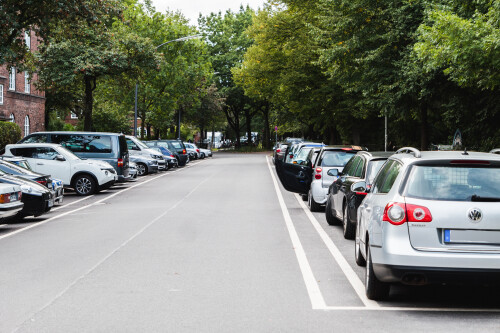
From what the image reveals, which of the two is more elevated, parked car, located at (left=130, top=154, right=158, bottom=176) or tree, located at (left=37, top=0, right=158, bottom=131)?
tree, located at (left=37, top=0, right=158, bottom=131)

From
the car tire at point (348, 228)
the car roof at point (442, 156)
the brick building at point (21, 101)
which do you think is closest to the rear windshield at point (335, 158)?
the car tire at point (348, 228)

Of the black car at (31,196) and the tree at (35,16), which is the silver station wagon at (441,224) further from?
the tree at (35,16)

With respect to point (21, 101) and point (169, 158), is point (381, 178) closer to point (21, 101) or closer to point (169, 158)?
point (169, 158)

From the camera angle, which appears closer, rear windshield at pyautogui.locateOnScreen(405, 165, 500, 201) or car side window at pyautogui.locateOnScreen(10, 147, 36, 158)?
rear windshield at pyautogui.locateOnScreen(405, 165, 500, 201)

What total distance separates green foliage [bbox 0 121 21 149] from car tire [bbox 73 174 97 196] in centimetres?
1783

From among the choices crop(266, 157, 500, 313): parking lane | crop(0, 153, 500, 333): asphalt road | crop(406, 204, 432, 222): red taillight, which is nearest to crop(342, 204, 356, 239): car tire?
crop(0, 153, 500, 333): asphalt road

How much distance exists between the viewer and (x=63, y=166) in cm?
2123

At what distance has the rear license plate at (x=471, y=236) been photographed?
6090 mm

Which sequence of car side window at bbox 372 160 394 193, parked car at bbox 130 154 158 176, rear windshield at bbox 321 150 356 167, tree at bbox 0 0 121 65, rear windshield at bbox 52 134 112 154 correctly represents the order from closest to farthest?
car side window at bbox 372 160 394 193
rear windshield at bbox 321 150 356 167
tree at bbox 0 0 121 65
rear windshield at bbox 52 134 112 154
parked car at bbox 130 154 158 176

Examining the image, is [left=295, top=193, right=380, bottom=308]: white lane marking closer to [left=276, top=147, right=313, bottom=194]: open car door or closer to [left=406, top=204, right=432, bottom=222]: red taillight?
A: [left=406, top=204, right=432, bottom=222]: red taillight

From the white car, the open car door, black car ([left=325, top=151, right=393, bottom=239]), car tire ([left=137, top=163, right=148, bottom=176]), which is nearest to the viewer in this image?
black car ([left=325, top=151, right=393, bottom=239])

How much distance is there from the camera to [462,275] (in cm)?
604

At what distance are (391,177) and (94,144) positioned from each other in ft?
60.7

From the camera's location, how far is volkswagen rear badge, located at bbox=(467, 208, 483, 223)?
20.0 ft
